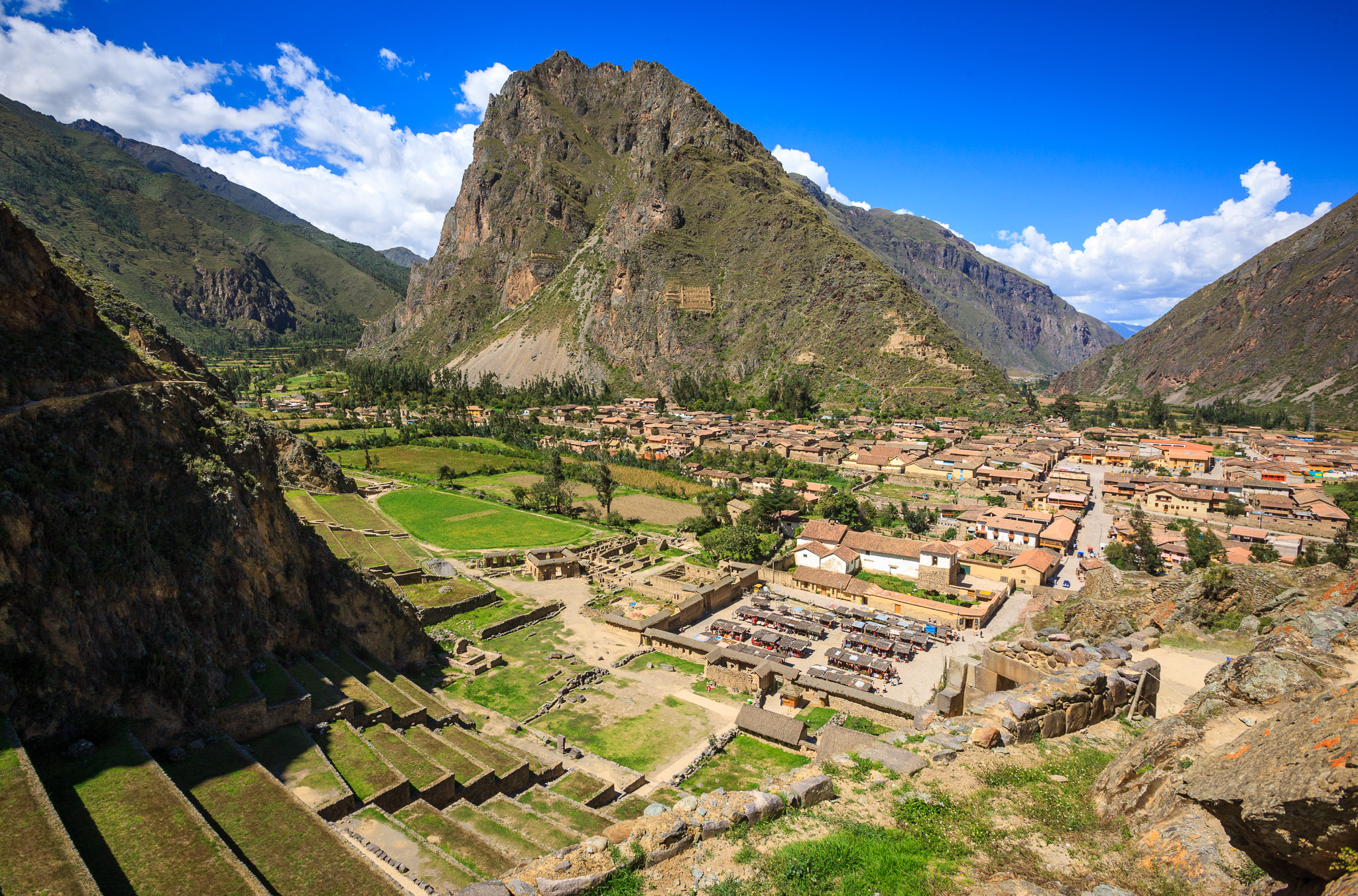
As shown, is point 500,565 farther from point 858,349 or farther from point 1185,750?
point 858,349

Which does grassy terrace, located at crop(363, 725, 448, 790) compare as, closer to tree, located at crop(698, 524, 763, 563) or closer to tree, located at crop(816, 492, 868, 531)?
tree, located at crop(698, 524, 763, 563)

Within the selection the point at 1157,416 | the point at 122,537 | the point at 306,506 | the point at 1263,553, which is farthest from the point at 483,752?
the point at 1157,416

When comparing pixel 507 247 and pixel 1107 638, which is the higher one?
pixel 507 247

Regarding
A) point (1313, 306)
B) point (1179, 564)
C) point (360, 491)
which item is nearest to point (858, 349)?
point (1179, 564)

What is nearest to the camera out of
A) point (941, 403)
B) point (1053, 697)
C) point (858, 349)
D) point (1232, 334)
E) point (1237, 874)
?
point (1237, 874)

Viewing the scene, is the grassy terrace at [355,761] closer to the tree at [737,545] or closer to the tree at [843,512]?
the tree at [737,545]

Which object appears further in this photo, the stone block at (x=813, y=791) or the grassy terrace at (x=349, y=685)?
the grassy terrace at (x=349, y=685)

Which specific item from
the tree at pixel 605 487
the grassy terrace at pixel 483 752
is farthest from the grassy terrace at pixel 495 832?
the tree at pixel 605 487
